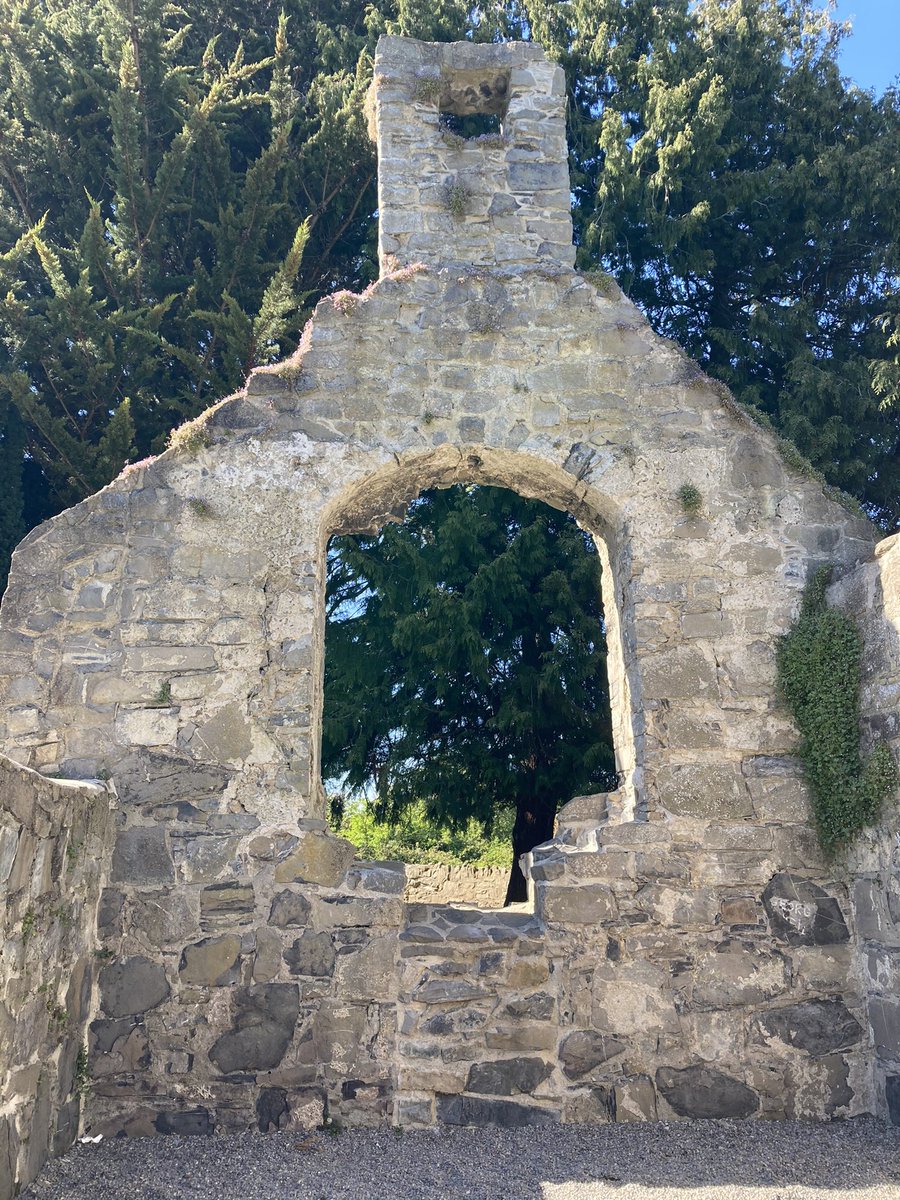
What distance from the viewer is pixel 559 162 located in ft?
21.9

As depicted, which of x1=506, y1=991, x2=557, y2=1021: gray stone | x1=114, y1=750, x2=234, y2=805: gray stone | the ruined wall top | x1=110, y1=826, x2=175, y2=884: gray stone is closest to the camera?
x1=506, y1=991, x2=557, y2=1021: gray stone

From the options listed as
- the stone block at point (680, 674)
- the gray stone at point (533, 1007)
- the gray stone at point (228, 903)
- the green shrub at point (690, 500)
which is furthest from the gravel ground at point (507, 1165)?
the green shrub at point (690, 500)

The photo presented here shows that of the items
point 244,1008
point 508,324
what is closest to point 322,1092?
point 244,1008

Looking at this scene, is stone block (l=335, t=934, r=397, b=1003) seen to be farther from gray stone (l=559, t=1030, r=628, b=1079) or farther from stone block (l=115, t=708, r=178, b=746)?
stone block (l=115, t=708, r=178, b=746)

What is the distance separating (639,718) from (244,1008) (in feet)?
8.14

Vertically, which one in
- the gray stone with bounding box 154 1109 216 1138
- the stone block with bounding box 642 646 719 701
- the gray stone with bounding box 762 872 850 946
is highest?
the stone block with bounding box 642 646 719 701

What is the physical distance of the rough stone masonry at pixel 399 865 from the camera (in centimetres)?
461

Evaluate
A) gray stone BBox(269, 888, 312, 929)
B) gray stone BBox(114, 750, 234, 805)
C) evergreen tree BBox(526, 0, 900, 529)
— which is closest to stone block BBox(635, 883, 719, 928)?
gray stone BBox(269, 888, 312, 929)

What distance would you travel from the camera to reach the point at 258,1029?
461 centimetres

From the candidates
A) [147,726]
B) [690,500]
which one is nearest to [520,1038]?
[147,726]

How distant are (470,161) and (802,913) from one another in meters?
5.15

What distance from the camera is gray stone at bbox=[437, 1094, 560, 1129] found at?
179 inches

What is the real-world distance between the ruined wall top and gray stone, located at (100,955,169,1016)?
434cm

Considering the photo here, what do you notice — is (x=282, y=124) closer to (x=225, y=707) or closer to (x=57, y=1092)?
(x=225, y=707)
